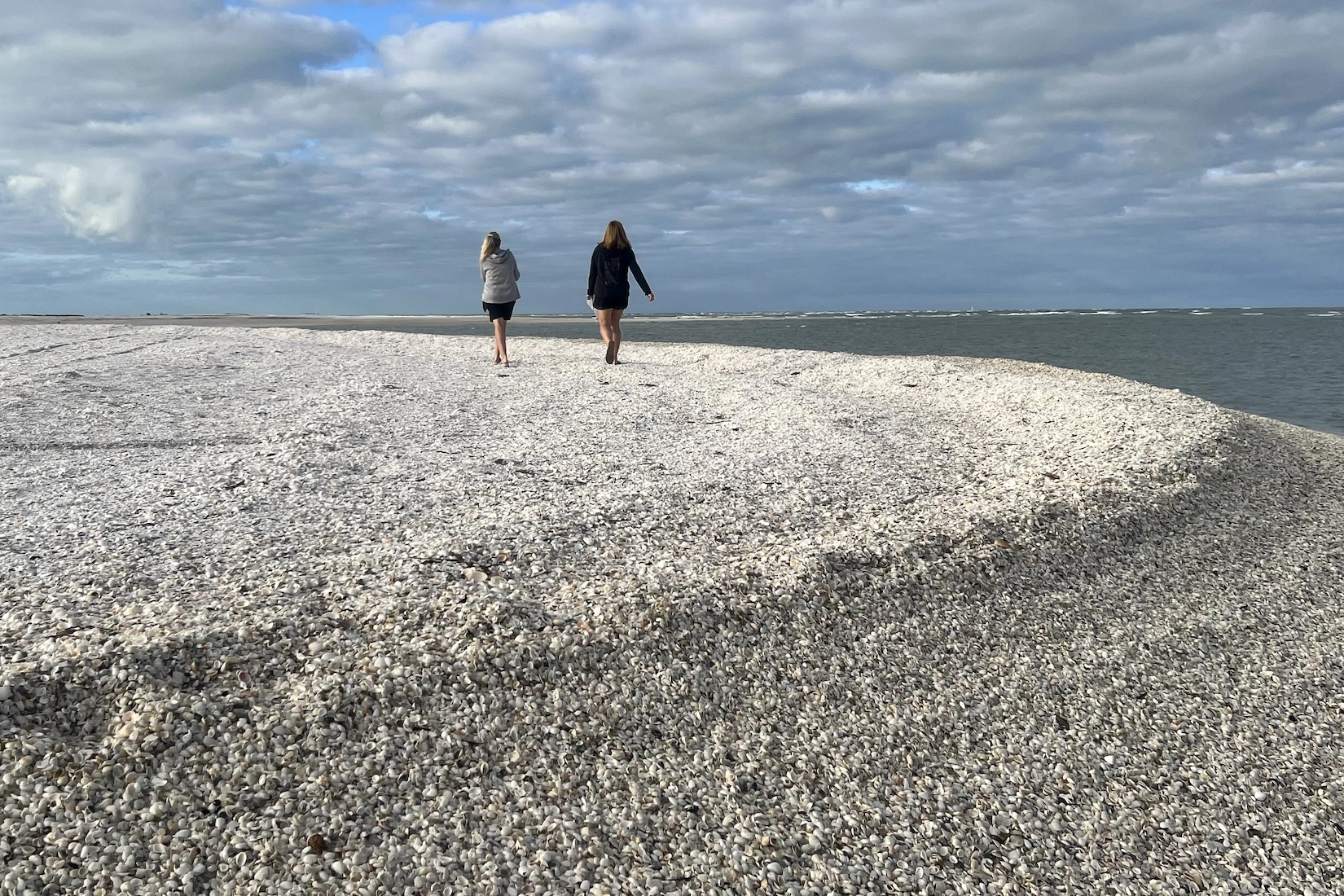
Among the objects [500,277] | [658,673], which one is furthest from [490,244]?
[658,673]

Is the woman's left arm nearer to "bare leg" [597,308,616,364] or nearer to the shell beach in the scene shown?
"bare leg" [597,308,616,364]

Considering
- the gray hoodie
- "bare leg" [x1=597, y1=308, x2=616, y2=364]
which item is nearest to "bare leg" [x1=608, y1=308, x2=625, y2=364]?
"bare leg" [x1=597, y1=308, x2=616, y2=364]

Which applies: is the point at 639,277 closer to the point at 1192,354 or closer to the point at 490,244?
the point at 490,244

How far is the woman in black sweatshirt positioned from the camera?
511 inches

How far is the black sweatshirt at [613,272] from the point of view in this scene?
13.1 meters

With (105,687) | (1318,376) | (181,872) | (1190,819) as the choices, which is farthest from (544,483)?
(1318,376)

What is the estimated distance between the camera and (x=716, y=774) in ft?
11.3

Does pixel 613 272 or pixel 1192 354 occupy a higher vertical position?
pixel 613 272

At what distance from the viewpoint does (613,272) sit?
43.2 feet

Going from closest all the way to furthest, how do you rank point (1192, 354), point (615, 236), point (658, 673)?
1. point (658, 673)
2. point (615, 236)
3. point (1192, 354)

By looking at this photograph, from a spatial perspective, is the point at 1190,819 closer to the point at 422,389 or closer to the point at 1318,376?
the point at 422,389

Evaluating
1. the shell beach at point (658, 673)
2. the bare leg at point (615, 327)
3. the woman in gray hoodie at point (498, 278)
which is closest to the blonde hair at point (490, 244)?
the woman in gray hoodie at point (498, 278)

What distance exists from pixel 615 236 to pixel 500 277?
209cm

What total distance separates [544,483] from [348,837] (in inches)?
142
